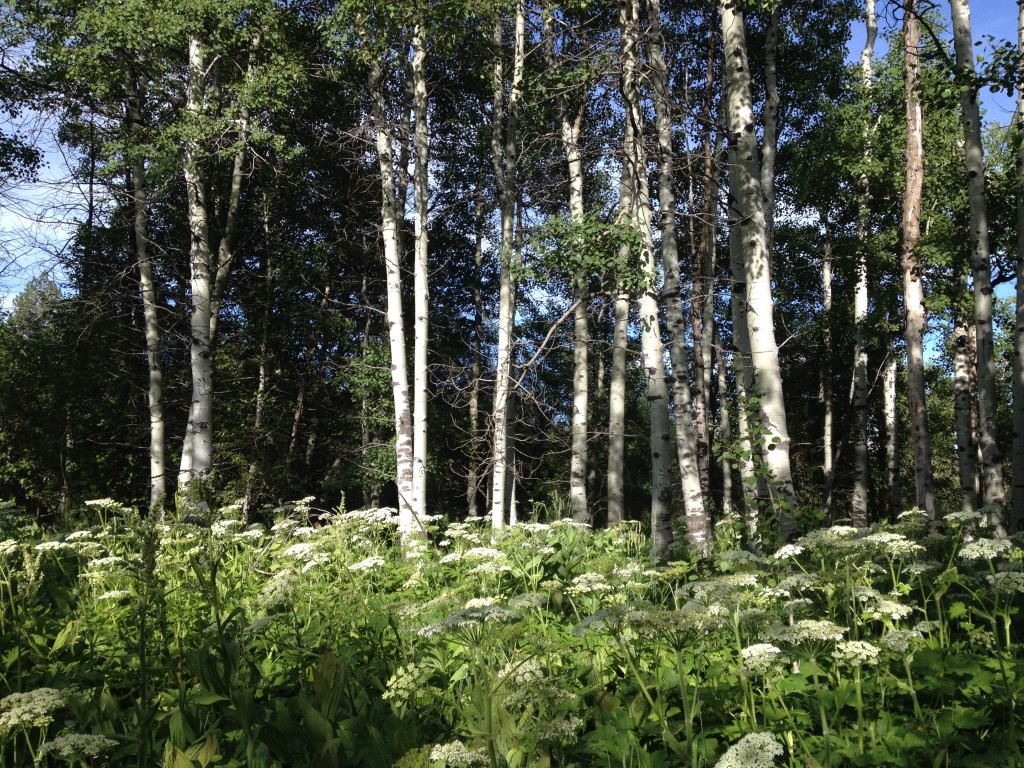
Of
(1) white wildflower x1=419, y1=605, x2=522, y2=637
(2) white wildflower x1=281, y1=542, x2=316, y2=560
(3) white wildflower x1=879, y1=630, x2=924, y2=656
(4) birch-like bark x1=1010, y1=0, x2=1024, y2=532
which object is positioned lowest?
(3) white wildflower x1=879, y1=630, x2=924, y2=656

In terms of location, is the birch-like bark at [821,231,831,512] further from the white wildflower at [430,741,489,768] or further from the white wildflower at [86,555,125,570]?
the white wildflower at [430,741,489,768]

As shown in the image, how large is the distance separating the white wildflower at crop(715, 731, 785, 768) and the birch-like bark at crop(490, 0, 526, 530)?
8.33 meters

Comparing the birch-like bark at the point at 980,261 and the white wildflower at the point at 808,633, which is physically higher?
the birch-like bark at the point at 980,261

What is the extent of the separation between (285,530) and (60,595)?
80.8 inches

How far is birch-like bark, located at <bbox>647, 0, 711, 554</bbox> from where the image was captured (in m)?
7.99

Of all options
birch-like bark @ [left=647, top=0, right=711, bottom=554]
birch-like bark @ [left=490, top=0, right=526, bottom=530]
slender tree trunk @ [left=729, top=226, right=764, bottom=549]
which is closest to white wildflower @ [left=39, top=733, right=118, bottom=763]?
slender tree trunk @ [left=729, top=226, right=764, bottom=549]

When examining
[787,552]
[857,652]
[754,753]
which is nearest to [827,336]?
[787,552]

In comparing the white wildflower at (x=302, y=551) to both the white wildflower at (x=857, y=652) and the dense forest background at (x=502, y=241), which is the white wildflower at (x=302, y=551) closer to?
the dense forest background at (x=502, y=241)

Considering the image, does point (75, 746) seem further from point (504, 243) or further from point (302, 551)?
point (504, 243)

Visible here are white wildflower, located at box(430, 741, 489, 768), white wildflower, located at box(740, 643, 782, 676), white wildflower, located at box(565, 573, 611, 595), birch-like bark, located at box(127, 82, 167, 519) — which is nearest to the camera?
white wildflower, located at box(430, 741, 489, 768)

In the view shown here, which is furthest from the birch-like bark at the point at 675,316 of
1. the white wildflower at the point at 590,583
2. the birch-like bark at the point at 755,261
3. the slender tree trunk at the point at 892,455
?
the slender tree trunk at the point at 892,455

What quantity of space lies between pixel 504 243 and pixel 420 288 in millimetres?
2599

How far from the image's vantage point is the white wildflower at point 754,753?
6.31 ft

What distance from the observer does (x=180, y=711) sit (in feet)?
9.29
